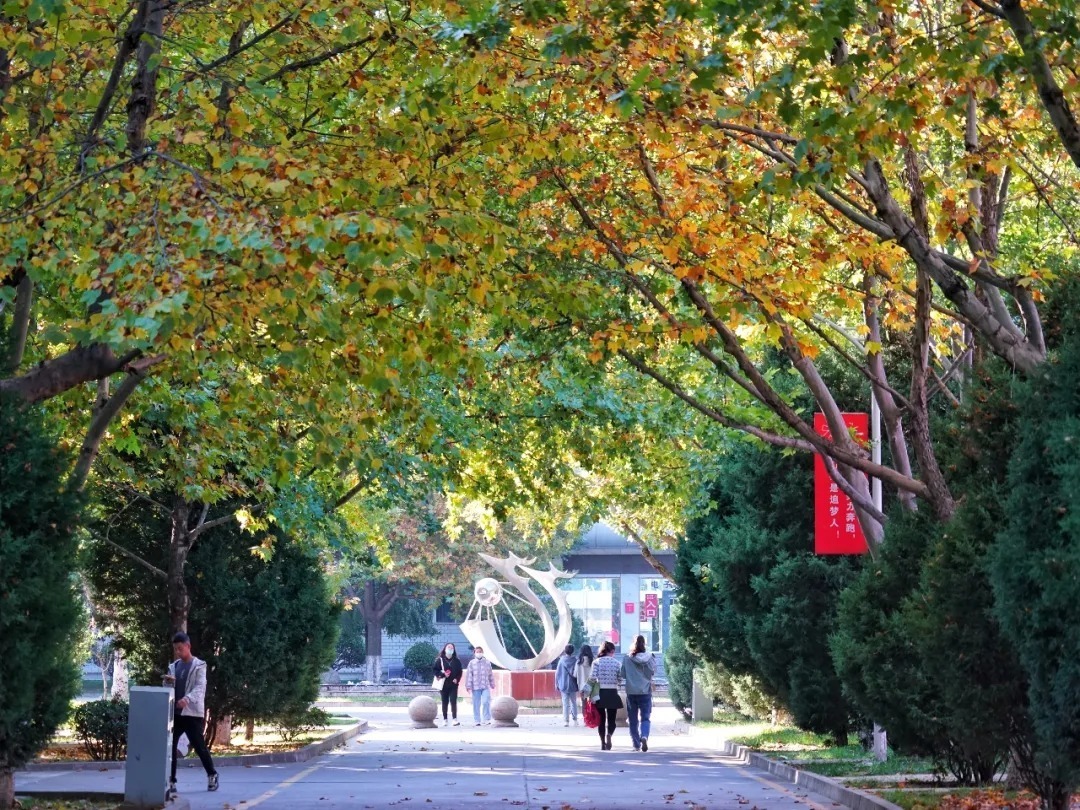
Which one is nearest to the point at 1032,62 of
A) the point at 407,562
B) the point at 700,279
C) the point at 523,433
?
the point at 700,279

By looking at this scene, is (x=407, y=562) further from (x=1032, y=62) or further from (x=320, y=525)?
(x=1032, y=62)

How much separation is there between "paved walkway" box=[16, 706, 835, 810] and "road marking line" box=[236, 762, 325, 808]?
0.04 feet

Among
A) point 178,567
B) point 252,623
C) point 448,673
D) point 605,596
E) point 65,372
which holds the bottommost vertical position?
point 448,673

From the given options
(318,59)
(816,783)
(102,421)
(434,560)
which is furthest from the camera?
(434,560)

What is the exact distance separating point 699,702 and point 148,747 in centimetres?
2478

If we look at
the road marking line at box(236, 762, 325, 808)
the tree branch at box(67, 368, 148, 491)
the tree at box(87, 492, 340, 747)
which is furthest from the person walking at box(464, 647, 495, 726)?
the tree branch at box(67, 368, 148, 491)

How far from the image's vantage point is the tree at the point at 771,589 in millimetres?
25188

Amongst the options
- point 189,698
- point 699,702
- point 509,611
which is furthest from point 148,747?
point 509,611

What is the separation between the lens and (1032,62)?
986cm

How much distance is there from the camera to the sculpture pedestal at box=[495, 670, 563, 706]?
48.9 meters

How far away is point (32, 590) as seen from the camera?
12.2 metres

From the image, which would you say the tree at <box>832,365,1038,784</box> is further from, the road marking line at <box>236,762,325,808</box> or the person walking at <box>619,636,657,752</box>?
the person walking at <box>619,636,657,752</box>

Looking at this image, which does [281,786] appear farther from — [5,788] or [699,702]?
[699,702]

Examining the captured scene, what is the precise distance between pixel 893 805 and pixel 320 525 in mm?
10003
